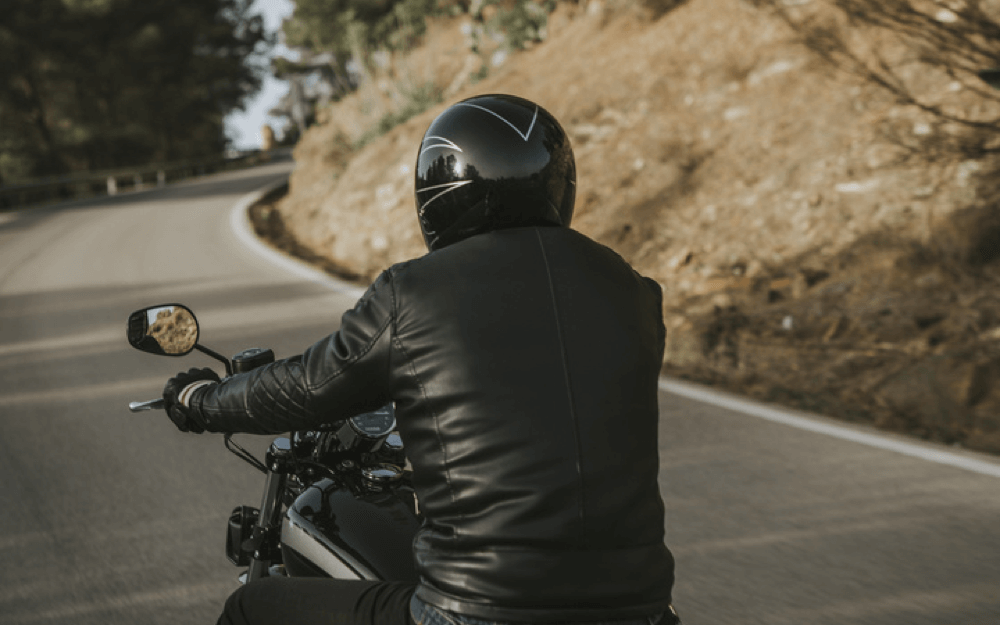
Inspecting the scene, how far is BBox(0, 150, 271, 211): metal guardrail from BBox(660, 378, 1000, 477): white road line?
2556cm

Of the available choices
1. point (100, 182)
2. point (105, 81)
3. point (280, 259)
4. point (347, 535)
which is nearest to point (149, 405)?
point (347, 535)

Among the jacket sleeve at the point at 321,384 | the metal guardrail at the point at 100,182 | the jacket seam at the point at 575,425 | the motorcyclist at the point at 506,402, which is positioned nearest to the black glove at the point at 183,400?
the jacket sleeve at the point at 321,384

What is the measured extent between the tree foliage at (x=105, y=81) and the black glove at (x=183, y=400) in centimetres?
4175

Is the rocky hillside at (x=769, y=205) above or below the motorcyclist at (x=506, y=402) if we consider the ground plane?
below

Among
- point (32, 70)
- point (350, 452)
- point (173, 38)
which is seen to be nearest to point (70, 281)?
point (350, 452)

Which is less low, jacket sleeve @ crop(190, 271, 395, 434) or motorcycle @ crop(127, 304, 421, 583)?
jacket sleeve @ crop(190, 271, 395, 434)

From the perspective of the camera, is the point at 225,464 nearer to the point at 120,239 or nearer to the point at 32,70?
the point at 120,239

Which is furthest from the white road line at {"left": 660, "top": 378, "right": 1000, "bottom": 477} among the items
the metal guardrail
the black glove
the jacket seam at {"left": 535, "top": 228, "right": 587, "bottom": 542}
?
the metal guardrail

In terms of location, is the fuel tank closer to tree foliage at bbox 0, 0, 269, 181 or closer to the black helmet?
the black helmet

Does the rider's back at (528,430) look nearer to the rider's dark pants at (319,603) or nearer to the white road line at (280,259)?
the rider's dark pants at (319,603)

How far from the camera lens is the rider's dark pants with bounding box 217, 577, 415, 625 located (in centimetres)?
177

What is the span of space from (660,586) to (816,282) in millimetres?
7193

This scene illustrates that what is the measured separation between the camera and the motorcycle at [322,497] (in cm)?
205

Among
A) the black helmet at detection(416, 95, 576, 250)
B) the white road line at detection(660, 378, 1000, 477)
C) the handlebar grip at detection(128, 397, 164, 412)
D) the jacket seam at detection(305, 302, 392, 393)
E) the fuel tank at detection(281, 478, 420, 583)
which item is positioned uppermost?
the black helmet at detection(416, 95, 576, 250)
